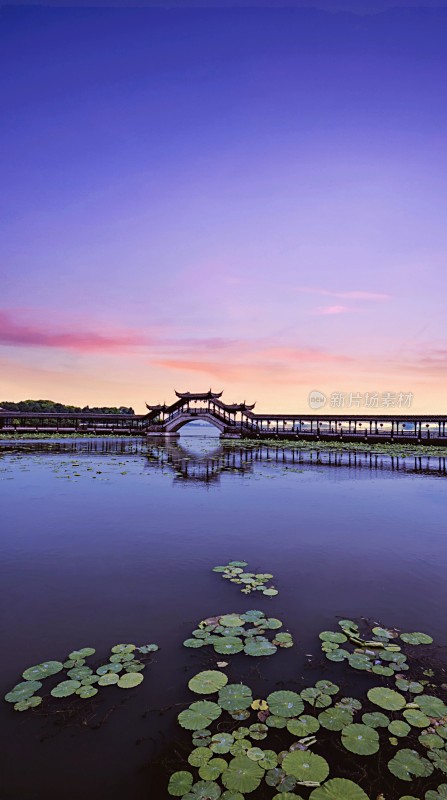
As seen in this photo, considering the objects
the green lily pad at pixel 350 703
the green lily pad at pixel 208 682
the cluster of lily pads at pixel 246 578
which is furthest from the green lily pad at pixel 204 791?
the cluster of lily pads at pixel 246 578

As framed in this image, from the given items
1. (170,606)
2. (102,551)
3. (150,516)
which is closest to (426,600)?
(170,606)

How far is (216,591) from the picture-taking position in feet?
20.2

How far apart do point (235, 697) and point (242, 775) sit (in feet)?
2.77

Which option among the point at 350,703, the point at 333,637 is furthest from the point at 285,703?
the point at 333,637

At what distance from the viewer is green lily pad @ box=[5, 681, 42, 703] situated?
12.0 feet

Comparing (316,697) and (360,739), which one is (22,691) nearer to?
(316,697)

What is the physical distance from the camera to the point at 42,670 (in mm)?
4066

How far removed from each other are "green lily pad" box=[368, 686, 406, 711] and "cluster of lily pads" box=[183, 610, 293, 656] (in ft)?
3.51

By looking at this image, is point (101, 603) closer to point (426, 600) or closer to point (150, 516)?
point (426, 600)

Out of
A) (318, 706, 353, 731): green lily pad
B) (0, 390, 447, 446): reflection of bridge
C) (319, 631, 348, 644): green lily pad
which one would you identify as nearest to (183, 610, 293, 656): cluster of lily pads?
(319, 631, 348, 644): green lily pad

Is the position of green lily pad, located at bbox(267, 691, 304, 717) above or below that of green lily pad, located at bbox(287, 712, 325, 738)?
below

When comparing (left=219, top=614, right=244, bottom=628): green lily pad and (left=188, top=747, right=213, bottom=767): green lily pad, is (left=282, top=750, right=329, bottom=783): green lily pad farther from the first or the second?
(left=219, top=614, right=244, bottom=628): green lily pad

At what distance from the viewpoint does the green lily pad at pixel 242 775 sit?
2.76m

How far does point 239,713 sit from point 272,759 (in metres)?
0.54
